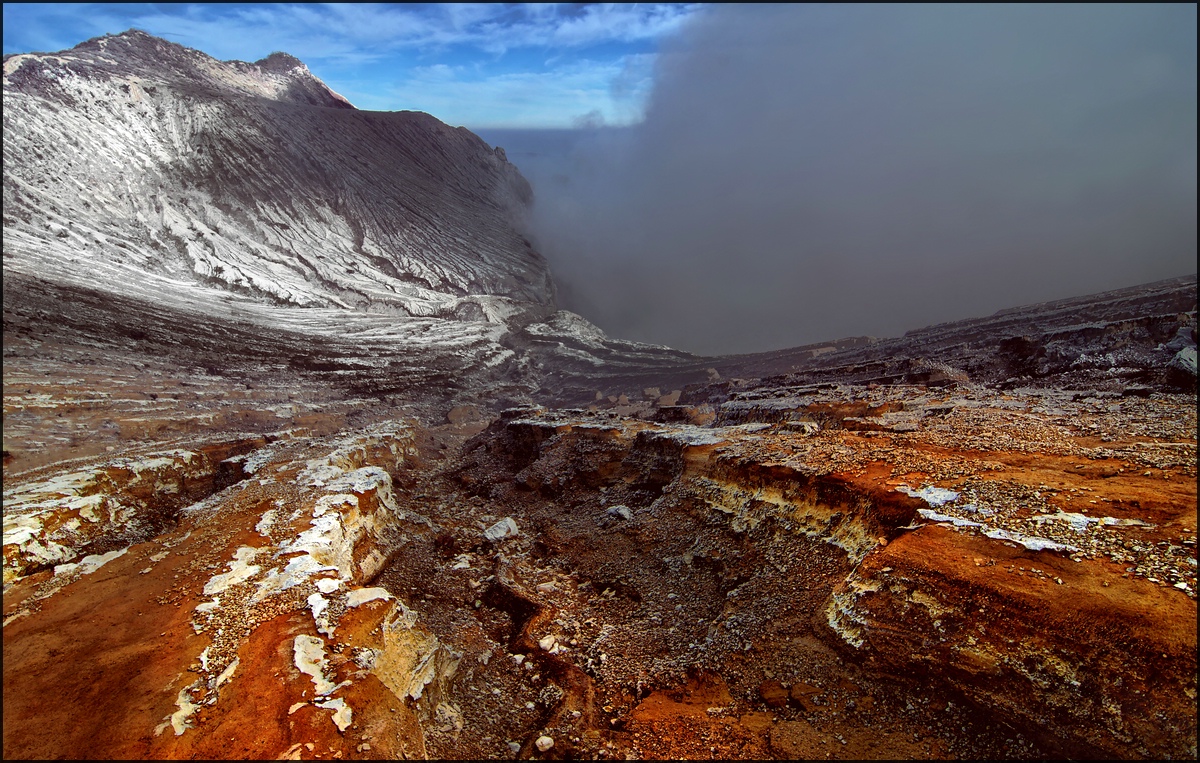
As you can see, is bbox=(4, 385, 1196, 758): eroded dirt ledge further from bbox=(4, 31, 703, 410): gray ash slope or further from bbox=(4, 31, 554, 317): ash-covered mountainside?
bbox=(4, 31, 554, 317): ash-covered mountainside

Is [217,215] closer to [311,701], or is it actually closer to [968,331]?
[311,701]

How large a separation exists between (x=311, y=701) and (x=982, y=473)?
7501mm

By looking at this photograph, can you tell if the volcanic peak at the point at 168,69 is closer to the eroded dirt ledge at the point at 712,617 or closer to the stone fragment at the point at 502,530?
the eroded dirt ledge at the point at 712,617

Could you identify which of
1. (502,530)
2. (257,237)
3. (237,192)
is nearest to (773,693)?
(502,530)

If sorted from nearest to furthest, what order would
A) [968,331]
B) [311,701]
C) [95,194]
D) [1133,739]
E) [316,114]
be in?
1. [1133,739]
2. [311,701]
3. [95,194]
4. [968,331]
5. [316,114]

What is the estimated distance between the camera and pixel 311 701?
14.1 ft

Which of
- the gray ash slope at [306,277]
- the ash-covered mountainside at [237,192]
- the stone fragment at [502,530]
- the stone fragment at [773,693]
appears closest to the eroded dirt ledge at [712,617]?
the stone fragment at [773,693]

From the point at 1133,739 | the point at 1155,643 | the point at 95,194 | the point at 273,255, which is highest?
the point at 95,194

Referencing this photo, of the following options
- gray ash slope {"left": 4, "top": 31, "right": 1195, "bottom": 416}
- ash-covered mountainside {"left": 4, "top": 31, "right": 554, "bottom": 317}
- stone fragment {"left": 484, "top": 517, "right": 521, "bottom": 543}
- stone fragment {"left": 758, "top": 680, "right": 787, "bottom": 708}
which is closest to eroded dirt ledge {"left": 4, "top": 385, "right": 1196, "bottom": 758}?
stone fragment {"left": 758, "top": 680, "right": 787, "bottom": 708}

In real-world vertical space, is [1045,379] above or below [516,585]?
above

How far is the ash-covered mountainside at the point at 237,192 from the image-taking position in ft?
63.3

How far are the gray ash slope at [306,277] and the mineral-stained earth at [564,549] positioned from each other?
249 mm

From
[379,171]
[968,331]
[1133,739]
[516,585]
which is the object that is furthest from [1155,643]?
[379,171]

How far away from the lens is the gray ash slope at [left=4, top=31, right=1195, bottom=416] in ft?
52.1
